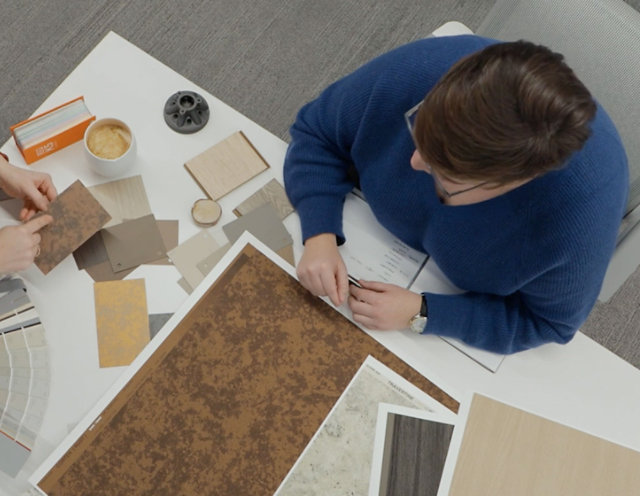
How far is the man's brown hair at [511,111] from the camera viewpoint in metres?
0.67

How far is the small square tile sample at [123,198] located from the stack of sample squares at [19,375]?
192 millimetres

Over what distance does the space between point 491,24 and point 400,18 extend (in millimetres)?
1100

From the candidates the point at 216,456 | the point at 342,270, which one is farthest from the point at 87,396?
the point at 342,270

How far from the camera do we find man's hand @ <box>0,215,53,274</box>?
3.15 ft

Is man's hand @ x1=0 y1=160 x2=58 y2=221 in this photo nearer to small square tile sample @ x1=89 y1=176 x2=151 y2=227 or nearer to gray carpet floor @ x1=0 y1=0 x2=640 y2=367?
small square tile sample @ x1=89 y1=176 x2=151 y2=227

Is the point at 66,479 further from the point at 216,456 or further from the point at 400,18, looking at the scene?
the point at 400,18

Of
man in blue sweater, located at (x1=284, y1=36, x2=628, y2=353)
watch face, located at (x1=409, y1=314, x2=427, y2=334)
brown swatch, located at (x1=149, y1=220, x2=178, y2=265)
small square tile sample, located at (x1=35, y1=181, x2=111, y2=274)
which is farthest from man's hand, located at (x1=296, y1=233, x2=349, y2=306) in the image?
small square tile sample, located at (x1=35, y1=181, x2=111, y2=274)

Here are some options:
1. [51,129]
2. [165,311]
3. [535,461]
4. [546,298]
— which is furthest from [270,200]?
[535,461]

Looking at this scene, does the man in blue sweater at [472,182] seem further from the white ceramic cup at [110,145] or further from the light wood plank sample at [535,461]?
the white ceramic cup at [110,145]

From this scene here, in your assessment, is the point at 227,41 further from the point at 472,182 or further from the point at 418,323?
the point at 472,182

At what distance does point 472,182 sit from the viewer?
0.78 metres

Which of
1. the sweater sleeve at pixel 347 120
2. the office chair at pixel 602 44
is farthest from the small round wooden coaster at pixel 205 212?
the office chair at pixel 602 44

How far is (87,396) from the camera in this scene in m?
0.97

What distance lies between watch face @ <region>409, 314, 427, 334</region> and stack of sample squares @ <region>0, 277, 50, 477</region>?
0.60 metres
